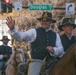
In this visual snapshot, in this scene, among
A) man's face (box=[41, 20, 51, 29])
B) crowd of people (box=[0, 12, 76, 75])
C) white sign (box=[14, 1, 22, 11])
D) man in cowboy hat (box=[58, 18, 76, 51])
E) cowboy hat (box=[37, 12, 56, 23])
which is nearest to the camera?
crowd of people (box=[0, 12, 76, 75])

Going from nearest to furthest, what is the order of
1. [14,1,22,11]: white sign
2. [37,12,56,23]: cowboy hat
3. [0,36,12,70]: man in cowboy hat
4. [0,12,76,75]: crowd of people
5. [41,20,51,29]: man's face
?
[0,12,76,75]: crowd of people, [41,20,51,29]: man's face, [37,12,56,23]: cowboy hat, [14,1,22,11]: white sign, [0,36,12,70]: man in cowboy hat

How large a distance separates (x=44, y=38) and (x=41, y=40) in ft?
0.27

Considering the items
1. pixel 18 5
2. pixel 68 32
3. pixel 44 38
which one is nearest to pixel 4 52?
pixel 18 5

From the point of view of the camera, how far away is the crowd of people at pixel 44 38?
13.7 feet

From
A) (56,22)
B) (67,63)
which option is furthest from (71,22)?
(67,63)

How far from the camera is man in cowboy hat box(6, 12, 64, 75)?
4.19 metres

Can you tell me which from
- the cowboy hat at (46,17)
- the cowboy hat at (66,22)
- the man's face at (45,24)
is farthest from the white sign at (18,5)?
the cowboy hat at (66,22)

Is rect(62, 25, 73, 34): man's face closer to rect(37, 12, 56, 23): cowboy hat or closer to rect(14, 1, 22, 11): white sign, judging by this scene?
rect(37, 12, 56, 23): cowboy hat

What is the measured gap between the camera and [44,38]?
4594mm

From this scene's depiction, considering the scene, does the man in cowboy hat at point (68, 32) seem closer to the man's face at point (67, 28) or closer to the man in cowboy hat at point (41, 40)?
the man's face at point (67, 28)

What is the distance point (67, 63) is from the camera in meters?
2.70

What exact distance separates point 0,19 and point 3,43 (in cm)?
45

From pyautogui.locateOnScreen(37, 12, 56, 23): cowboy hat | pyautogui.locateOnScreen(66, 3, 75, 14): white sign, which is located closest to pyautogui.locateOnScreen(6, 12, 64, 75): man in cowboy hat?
pyautogui.locateOnScreen(37, 12, 56, 23): cowboy hat

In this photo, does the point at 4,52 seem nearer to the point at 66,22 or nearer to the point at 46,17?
the point at 46,17
